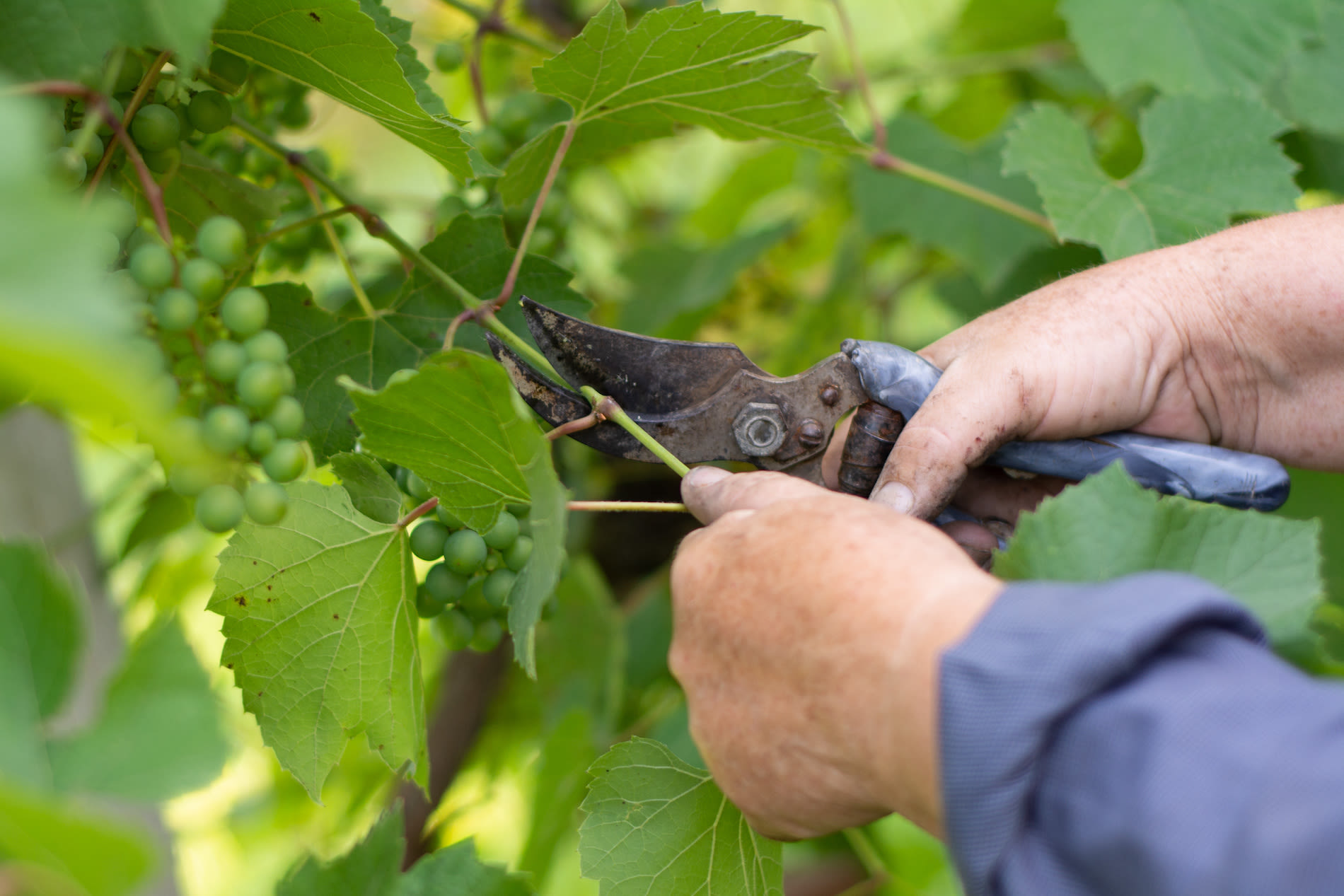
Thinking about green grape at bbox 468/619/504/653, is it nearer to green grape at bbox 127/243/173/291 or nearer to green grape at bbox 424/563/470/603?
green grape at bbox 424/563/470/603

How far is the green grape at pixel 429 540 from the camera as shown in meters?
0.80

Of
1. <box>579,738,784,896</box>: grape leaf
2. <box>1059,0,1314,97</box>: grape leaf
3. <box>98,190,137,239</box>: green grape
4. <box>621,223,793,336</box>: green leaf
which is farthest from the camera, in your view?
<box>621,223,793,336</box>: green leaf

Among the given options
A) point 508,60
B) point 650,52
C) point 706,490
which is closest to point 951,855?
point 706,490

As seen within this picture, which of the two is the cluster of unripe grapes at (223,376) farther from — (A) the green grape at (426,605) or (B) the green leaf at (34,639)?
(A) the green grape at (426,605)

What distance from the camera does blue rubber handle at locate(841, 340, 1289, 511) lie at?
31.5 inches

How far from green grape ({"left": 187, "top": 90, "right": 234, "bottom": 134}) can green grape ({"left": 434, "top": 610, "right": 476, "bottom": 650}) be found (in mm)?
466

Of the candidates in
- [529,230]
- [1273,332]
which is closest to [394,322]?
[529,230]

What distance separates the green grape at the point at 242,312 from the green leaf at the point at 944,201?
105cm

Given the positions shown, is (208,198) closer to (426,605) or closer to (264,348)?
(264,348)

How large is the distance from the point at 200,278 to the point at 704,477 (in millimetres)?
400

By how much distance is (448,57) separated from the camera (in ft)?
3.66

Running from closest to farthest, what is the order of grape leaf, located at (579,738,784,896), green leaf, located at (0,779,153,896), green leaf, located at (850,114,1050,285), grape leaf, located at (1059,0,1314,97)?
1. green leaf, located at (0,779,153,896)
2. grape leaf, located at (579,738,784,896)
3. grape leaf, located at (1059,0,1314,97)
4. green leaf, located at (850,114,1050,285)

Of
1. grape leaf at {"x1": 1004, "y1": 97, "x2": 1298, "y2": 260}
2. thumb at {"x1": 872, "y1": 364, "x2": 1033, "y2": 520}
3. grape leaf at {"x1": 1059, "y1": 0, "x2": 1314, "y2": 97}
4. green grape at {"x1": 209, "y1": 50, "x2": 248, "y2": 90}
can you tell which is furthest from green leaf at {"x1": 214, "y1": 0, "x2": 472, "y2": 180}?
grape leaf at {"x1": 1059, "y1": 0, "x2": 1314, "y2": 97}

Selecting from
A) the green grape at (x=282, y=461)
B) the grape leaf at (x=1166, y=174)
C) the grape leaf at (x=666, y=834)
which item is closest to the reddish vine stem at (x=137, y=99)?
the green grape at (x=282, y=461)
